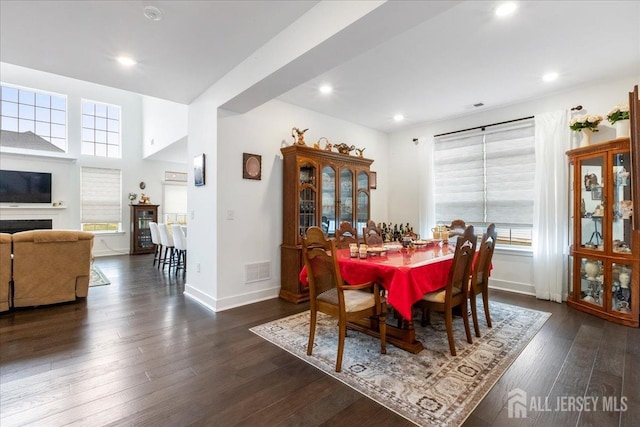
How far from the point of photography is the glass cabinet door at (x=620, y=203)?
127 inches

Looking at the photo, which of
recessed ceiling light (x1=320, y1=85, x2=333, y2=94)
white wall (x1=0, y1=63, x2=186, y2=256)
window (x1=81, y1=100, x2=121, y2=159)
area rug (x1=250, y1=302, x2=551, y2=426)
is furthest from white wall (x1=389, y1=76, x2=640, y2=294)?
window (x1=81, y1=100, x2=121, y2=159)

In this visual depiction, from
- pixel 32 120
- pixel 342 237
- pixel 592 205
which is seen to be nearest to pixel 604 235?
pixel 592 205

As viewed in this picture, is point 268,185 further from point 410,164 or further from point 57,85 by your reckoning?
point 57,85

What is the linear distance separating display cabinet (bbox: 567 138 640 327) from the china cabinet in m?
2.85

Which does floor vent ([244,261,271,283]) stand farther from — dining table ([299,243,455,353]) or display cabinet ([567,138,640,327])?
display cabinet ([567,138,640,327])

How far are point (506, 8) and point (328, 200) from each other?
9.51 feet

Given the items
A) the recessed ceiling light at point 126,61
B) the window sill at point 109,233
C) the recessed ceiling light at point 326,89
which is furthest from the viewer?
the window sill at point 109,233

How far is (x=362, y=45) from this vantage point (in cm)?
224

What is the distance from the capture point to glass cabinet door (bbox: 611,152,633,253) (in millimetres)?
3236

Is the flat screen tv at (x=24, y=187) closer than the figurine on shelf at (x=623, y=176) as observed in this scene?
No

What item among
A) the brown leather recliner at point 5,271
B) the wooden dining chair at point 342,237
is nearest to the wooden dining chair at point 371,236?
the wooden dining chair at point 342,237

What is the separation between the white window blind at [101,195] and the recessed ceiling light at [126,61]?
5824mm

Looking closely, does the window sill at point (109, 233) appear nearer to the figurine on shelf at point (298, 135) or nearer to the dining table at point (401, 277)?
the figurine on shelf at point (298, 135)

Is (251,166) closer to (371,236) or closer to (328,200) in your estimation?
(328,200)
